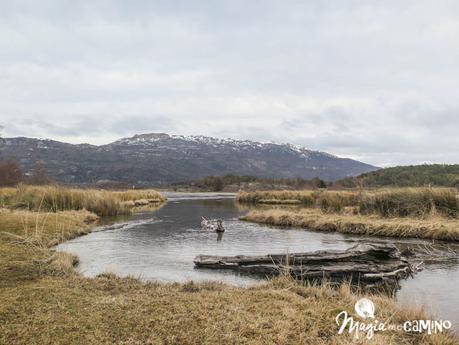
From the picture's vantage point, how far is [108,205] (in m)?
36.0

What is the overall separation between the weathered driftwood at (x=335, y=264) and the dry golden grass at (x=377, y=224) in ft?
29.4

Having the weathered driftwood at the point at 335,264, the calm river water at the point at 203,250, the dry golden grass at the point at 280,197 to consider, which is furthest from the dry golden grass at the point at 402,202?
the weathered driftwood at the point at 335,264

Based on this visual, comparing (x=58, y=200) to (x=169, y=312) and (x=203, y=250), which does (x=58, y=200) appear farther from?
(x=169, y=312)

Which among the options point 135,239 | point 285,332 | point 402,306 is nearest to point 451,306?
point 402,306

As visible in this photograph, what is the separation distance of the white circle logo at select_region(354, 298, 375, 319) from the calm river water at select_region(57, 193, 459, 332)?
1391mm

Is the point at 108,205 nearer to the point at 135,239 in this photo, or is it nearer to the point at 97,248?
the point at 135,239

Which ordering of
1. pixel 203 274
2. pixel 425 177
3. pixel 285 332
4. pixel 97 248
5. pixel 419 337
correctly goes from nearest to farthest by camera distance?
pixel 285 332 → pixel 419 337 → pixel 203 274 → pixel 97 248 → pixel 425 177

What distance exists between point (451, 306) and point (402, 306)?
72.7 inches

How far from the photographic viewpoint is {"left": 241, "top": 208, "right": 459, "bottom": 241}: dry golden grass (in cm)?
2175

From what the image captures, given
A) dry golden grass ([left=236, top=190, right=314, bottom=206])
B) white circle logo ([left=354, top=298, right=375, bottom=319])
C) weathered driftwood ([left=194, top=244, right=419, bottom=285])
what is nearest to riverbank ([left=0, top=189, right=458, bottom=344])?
white circle logo ([left=354, top=298, right=375, bottom=319])

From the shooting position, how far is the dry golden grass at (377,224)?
21750 millimetres

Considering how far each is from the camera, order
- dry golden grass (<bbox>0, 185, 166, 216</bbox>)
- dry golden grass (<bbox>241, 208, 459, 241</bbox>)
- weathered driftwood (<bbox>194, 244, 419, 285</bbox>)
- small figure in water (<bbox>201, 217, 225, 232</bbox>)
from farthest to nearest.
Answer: dry golden grass (<bbox>0, 185, 166, 216</bbox>)
small figure in water (<bbox>201, 217, 225, 232</bbox>)
dry golden grass (<bbox>241, 208, 459, 241</bbox>)
weathered driftwood (<bbox>194, 244, 419, 285</bbox>)

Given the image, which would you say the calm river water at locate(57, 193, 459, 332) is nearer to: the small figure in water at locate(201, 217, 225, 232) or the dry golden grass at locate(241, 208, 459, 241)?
the small figure in water at locate(201, 217, 225, 232)

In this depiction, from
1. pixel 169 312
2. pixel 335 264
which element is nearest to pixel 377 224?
pixel 335 264
